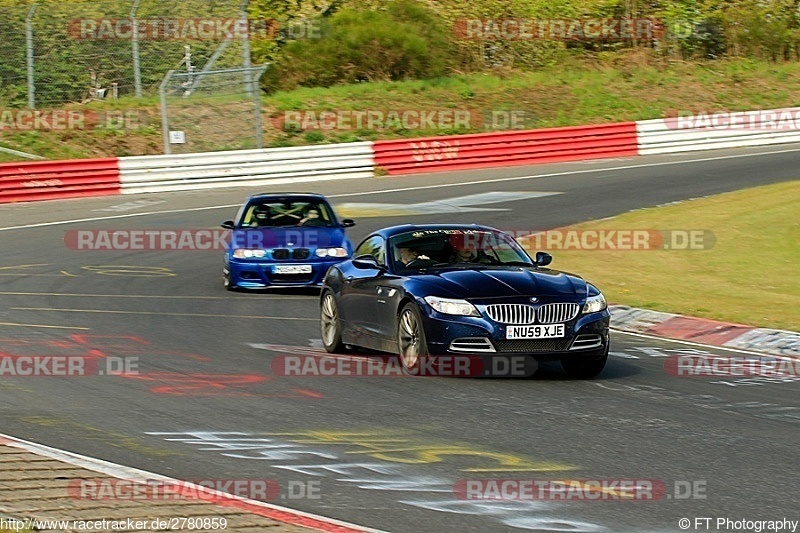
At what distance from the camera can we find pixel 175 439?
875 centimetres

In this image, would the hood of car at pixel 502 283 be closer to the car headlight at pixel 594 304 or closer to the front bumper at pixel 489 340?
the car headlight at pixel 594 304

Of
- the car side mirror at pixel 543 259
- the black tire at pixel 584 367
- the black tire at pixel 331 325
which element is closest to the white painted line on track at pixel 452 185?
the black tire at pixel 331 325

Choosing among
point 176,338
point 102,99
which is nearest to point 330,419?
point 176,338

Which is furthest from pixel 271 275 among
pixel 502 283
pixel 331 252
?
pixel 502 283

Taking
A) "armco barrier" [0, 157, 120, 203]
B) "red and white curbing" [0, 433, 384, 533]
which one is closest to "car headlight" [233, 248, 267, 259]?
"red and white curbing" [0, 433, 384, 533]

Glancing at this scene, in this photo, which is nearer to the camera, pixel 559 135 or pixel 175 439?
pixel 175 439

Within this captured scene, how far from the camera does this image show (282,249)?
18625 millimetres

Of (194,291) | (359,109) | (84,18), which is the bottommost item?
(194,291)

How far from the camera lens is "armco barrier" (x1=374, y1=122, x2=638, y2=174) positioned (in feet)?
115

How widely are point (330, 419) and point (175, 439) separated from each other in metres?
1.32

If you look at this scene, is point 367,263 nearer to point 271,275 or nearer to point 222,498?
point 222,498

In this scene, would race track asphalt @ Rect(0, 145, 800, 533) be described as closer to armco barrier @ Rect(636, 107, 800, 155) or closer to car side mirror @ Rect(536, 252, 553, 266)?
car side mirror @ Rect(536, 252, 553, 266)

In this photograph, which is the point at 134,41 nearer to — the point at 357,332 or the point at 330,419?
the point at 357,332

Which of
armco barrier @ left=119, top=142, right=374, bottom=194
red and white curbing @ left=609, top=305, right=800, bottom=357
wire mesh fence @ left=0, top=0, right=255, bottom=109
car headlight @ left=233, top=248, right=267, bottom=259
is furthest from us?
wire mesh fence @ left=0, top=0, right=255, bottom=109
